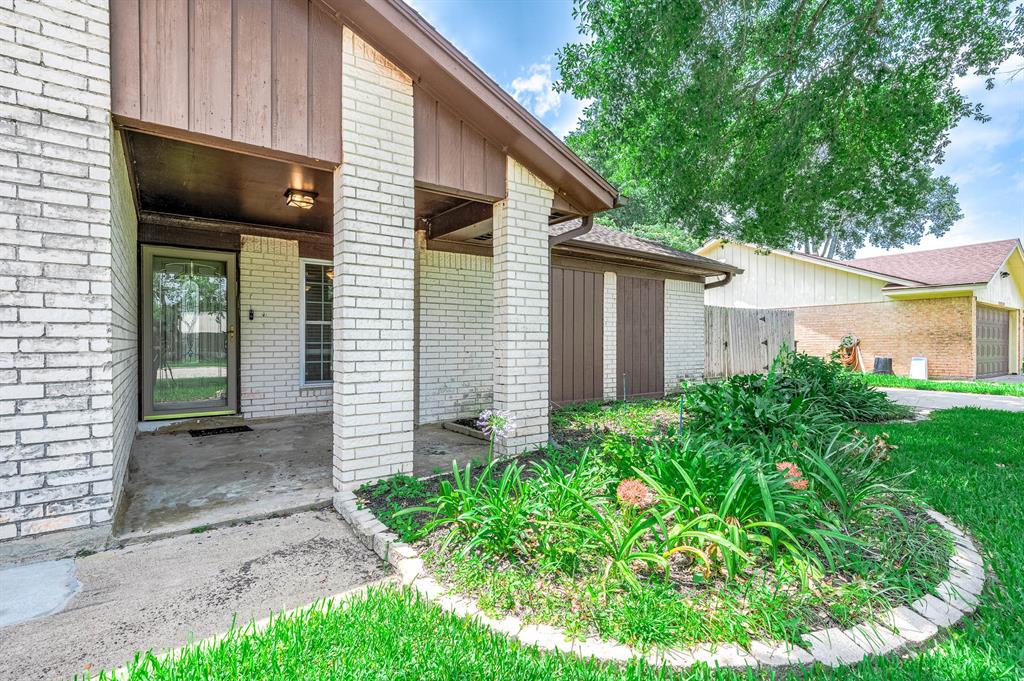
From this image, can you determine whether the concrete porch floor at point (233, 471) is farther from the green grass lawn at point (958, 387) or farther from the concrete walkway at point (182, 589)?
the green grass lawn at point (958, 387)

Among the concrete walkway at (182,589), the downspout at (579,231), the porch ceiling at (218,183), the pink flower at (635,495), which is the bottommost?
the concrete walkway at (182,589)

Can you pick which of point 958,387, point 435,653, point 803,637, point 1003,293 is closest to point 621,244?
point 803,637

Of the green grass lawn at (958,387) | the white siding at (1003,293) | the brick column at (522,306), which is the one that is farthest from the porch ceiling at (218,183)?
the white siding at (1003,293)

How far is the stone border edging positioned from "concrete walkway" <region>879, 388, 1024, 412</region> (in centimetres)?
770

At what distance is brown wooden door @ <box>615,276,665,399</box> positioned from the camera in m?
8.54

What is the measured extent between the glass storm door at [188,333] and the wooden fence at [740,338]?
30.5 ft

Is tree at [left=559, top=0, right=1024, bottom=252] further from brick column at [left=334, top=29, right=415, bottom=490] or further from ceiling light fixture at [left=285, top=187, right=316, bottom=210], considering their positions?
ceiling light fixture at [left=285, top=187, right=316, bottom=210]

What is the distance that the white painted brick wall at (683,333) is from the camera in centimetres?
951

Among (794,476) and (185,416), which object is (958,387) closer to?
(794,476)

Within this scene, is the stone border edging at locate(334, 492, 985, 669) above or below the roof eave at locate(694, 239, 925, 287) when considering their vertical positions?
below

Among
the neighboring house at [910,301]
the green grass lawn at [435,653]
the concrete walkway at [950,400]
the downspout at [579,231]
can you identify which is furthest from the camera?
the neighboring house at [910,301]

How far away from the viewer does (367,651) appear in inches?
72.2

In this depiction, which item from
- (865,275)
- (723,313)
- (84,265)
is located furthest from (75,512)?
(865,275)

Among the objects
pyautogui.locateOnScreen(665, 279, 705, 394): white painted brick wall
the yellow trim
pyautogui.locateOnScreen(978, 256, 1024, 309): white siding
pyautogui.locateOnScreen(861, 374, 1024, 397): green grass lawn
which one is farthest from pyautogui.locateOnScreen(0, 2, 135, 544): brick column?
pyautogui.locateOnScreen(978, 256, 1024, 309): white siding
